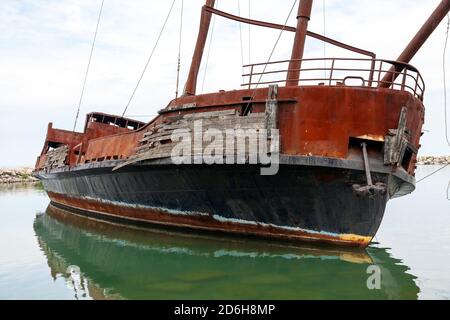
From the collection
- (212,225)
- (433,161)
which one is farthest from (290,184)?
(433,161)

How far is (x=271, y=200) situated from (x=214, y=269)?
6.38 ft

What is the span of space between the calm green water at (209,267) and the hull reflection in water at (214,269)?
A: 0.05 feet

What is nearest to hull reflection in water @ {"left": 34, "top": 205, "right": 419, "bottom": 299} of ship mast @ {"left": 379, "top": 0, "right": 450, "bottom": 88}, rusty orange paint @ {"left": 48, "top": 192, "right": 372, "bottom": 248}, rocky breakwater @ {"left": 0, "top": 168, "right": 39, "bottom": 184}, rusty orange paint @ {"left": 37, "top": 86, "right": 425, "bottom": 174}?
rusty orange paint @ {"left": 48, "top": 192, "right": 372, "bottom": 248}

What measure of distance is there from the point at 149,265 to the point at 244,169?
249 cm

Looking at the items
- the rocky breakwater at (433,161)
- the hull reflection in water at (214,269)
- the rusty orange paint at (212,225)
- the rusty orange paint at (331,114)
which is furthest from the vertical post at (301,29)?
the rocky breakwater at (433,161)

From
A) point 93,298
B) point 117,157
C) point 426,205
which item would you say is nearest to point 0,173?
point 117,157

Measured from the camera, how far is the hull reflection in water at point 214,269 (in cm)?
586

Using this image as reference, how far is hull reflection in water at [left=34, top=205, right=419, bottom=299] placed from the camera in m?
5.86

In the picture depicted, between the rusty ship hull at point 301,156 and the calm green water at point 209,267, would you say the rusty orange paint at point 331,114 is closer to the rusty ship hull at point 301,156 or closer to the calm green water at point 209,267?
the rusty ship hull at point 301,156

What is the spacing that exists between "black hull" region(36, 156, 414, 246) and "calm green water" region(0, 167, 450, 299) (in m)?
0.36

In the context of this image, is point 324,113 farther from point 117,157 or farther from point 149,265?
point 117,157

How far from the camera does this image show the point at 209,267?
23.4ft

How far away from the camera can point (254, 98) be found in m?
8.45

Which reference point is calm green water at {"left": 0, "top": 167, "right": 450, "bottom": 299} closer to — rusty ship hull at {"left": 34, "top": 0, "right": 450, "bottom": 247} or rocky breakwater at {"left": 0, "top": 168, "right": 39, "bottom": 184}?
rusty ship hull at {"left": 34, "top": 0, "right": 450, "bottom": 247}
